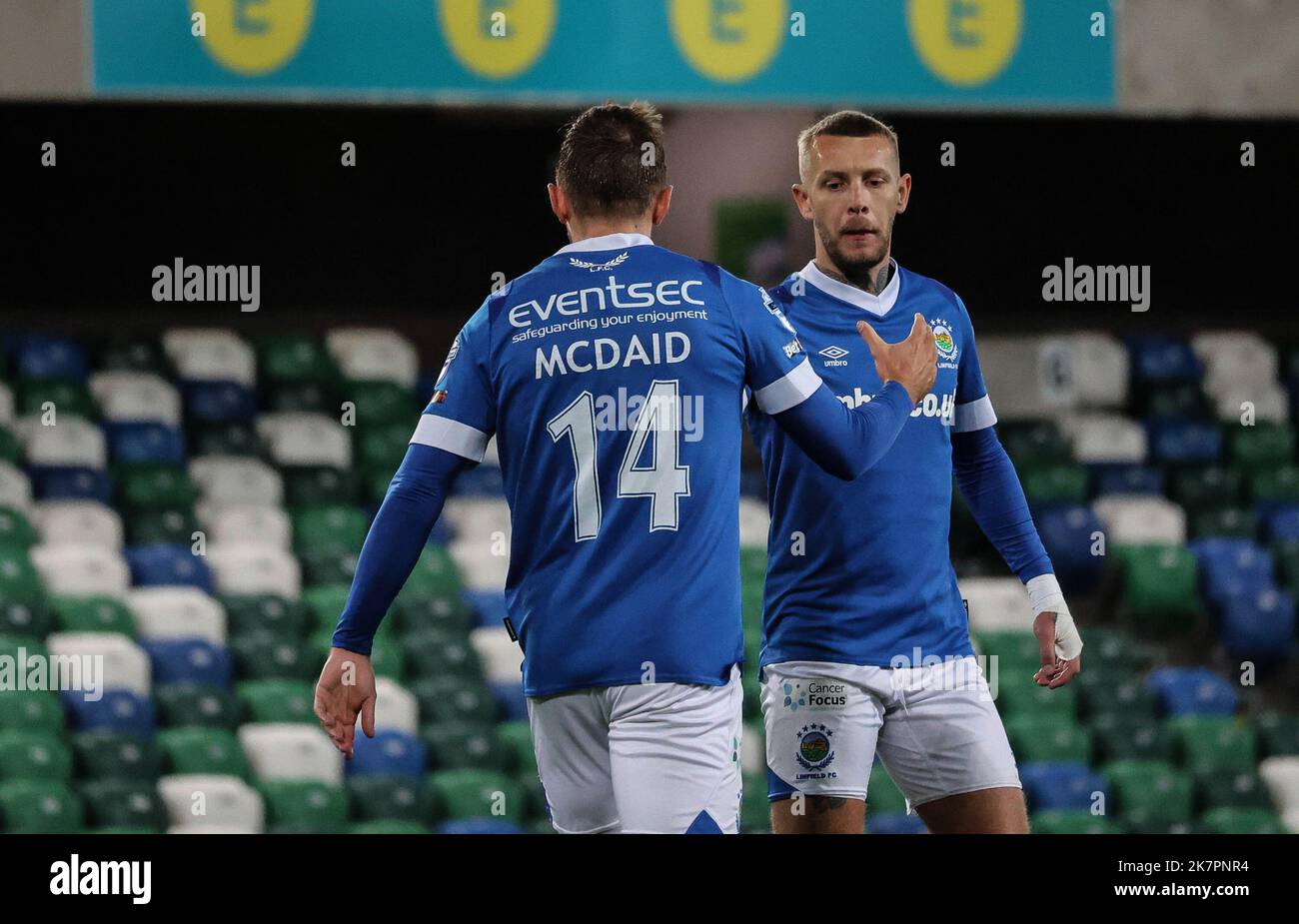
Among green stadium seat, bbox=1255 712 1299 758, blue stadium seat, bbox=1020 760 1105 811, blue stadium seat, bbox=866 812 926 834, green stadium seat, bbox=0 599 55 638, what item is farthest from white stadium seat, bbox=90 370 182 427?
green stadium seat, bbox=1255 712 1299 758

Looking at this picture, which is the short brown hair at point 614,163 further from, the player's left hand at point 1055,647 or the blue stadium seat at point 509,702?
the blue stadium seat at point 509,702

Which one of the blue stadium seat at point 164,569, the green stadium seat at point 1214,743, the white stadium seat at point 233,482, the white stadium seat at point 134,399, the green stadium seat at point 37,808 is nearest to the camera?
the green stadium seat at point 37,808

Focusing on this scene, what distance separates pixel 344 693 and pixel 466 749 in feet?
13.5

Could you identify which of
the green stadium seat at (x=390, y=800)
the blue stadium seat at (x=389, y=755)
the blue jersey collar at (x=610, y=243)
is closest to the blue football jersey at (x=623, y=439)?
the blue jersey collar at (x=610, y=243)

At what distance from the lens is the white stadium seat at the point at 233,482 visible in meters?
8.41

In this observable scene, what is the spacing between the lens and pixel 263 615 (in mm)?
7539

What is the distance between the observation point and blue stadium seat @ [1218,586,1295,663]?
862cm

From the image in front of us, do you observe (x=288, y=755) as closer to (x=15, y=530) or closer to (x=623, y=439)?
(x=15, y=530)

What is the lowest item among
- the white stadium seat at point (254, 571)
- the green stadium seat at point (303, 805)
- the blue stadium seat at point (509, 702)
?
the green stadium seat at point (303, 805)

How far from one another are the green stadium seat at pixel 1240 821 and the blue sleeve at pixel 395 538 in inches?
196

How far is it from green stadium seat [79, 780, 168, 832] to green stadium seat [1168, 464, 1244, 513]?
518cm

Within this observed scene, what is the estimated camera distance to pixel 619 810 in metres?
3.01

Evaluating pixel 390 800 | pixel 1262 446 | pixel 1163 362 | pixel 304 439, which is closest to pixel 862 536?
pixel 390 800

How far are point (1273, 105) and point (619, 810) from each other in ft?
25.4
